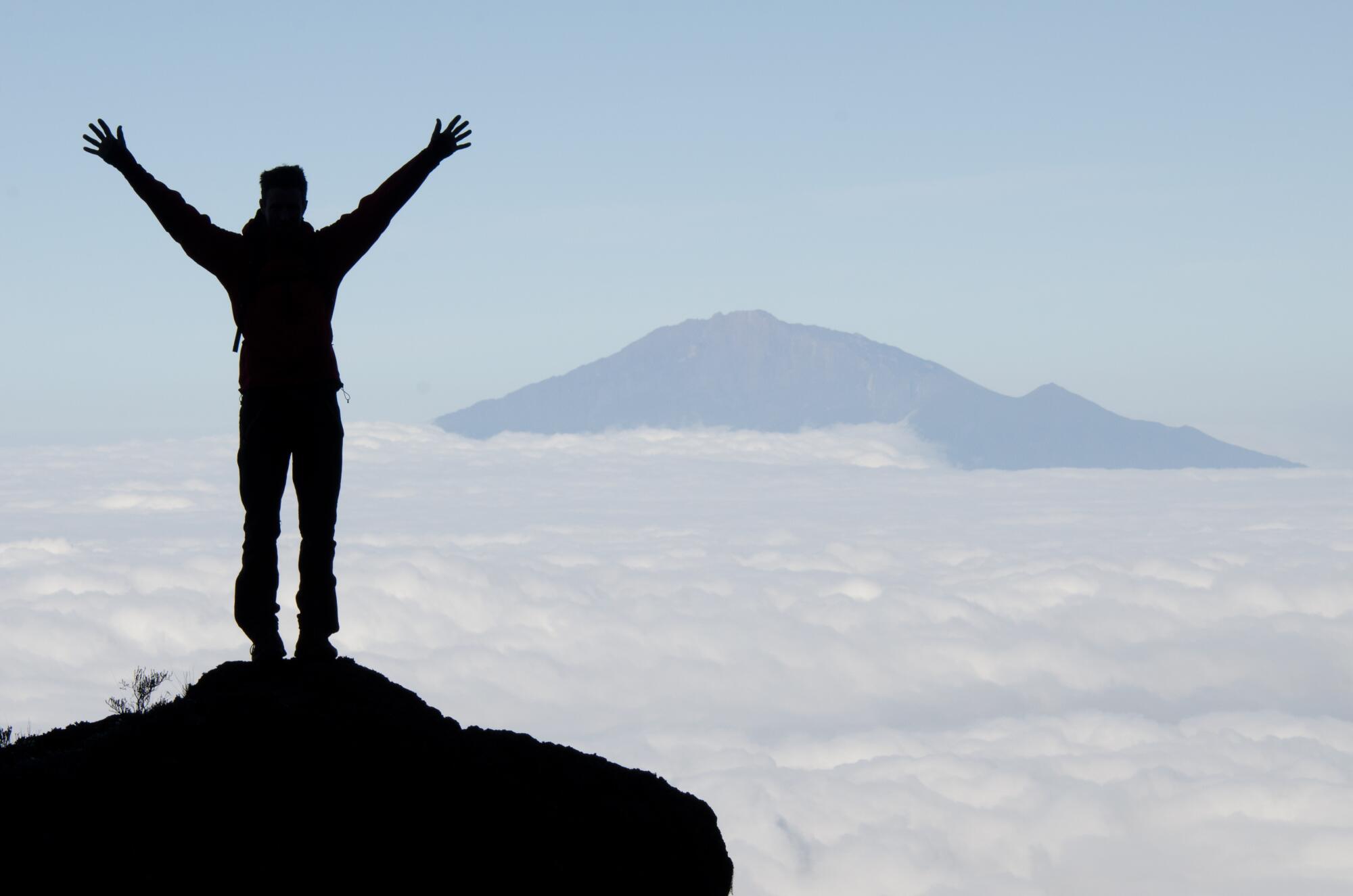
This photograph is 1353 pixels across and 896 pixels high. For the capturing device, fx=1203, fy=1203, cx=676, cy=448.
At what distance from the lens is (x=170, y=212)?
9.14 metres

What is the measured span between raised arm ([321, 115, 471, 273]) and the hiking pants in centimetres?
111

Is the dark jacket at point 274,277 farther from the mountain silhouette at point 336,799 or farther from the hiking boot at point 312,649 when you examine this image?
the mountain silhouette at point 336,799

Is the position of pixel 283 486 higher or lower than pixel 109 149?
lower

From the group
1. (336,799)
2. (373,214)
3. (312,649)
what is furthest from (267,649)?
(373,214)

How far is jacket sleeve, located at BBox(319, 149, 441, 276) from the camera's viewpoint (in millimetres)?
9328

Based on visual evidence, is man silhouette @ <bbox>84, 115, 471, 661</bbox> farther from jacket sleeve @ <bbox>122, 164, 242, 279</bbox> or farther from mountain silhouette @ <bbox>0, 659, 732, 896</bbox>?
mountain silhouette @ <bbox>0, 659, 732, 896</bbox>

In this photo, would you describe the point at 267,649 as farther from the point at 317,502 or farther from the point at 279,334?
the point at 279,334

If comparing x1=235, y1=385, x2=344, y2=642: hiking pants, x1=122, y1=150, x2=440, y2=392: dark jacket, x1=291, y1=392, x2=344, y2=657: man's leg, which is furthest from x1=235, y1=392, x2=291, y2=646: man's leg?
x1=122, y1=150, x2=440, y2=392: dark jacket

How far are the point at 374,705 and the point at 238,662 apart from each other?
1.22m

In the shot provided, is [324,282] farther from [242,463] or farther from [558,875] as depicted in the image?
[558,875]

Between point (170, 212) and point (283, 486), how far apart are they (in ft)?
7.40

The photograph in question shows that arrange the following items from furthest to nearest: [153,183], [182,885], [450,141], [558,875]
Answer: [450,141]
[153,183]
[558,875]
[182,885]

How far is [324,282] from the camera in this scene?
30.5 feet

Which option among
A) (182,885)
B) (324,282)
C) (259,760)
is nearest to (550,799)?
(259,760)
